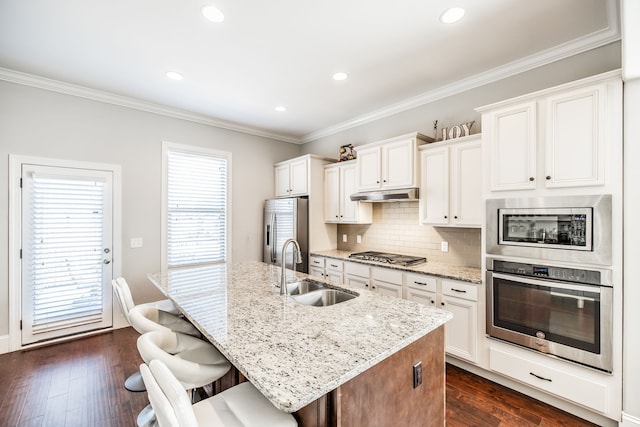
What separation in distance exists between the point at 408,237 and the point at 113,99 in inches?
159

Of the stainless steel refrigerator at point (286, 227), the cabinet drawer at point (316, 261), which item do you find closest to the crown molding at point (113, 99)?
the stainless steel refrigerator at point (286, 227)

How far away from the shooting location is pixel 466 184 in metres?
2.86

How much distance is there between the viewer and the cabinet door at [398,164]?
10.6 ft

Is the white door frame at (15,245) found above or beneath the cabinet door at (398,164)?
beneath

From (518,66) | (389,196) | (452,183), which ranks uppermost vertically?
(518,66)

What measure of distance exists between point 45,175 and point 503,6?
4523mm

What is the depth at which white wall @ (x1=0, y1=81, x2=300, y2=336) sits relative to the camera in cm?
303

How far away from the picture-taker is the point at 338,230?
4719 millimetres

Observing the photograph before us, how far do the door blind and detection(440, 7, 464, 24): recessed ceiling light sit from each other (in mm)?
3921

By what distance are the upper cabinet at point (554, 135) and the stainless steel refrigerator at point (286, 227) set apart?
2.49m

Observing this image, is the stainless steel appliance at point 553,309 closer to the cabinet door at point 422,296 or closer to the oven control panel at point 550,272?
the oven control panel at point 550,272

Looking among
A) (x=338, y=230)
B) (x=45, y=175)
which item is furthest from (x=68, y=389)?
(x=338, y=230)

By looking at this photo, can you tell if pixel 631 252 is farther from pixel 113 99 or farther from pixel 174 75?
pixel 113 99

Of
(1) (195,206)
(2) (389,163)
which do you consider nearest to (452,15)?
(2) (389,163)
